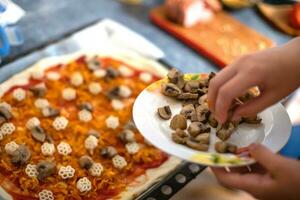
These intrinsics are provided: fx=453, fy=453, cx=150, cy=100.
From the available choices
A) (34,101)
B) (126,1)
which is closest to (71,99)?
(34,101)

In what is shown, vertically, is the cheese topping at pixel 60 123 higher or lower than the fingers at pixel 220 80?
lower

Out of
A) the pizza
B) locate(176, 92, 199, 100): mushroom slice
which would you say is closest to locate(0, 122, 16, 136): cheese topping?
the pizza

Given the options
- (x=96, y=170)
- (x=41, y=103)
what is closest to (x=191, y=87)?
(x=96, y=170)

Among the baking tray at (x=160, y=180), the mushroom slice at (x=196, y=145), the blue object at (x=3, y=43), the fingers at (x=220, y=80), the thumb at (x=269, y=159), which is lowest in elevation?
the baking tray at (x=160, y=180)

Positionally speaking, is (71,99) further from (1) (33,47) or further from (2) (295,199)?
(2) (295,199)

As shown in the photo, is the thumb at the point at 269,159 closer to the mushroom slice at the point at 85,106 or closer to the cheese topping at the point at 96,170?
the cheese topping at the point at 96,170

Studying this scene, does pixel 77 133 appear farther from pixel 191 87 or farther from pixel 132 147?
pixel 191 87

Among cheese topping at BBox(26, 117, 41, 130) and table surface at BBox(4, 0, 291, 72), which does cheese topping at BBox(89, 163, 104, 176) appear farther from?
table surface at BBox(4, 0, 291, 72)

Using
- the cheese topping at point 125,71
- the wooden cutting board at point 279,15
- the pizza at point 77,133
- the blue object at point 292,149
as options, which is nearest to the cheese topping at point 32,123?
the pizza at point 77,133
